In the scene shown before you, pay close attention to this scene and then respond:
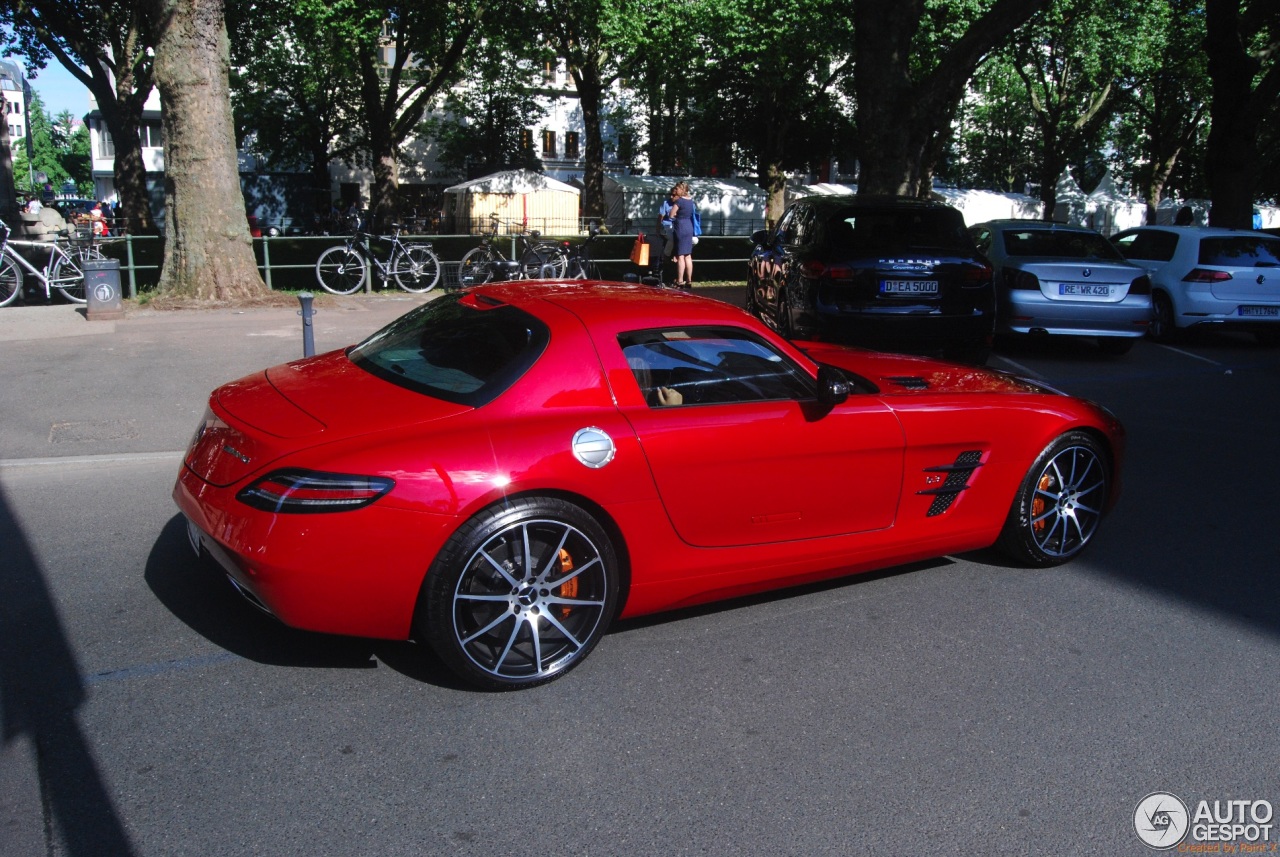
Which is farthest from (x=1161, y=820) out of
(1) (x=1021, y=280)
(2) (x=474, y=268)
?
(2) (x=474, y=268)

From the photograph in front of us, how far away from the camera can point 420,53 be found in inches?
1104

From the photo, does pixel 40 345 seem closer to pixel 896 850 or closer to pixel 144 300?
pixel 144 300

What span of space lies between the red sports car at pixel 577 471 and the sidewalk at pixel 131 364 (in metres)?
3.64

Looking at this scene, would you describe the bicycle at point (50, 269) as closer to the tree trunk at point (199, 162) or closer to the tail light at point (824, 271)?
the tree trunk at point (199, 162)

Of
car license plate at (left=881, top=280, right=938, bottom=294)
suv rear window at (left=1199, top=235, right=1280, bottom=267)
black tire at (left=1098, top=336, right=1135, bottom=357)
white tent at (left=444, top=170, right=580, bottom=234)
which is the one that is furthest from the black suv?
white tent at (left=444, top=170, right=580, bottom=234)

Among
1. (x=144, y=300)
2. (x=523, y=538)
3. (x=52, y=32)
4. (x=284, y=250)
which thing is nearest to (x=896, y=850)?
(x=523, y=538)

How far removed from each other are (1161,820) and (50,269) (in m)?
15.0

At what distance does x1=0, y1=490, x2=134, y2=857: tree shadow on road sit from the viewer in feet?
9.47

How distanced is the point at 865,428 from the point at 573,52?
99.7 ft

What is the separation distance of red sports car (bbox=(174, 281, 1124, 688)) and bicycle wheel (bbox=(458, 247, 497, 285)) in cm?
1118

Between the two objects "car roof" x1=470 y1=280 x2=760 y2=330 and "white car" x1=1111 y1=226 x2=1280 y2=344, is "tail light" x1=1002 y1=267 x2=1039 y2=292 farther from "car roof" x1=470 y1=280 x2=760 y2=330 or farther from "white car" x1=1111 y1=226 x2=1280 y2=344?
"car roof" x1=470 y1=280 x2=760 y2=330

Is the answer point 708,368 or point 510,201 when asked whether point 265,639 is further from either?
point 510,201

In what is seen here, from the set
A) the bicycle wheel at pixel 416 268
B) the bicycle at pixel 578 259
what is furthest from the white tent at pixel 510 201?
the bicycle wheel at pixel 416 268

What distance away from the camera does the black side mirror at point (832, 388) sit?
4.30 meters
